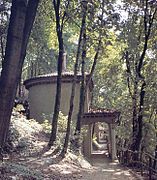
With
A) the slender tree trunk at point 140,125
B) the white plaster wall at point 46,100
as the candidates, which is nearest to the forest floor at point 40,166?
the slender tree trunk at point 140,125

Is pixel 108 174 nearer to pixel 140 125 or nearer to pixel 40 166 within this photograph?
pixel 40 166

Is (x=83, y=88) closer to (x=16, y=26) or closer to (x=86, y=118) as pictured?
(x=86, y=118)

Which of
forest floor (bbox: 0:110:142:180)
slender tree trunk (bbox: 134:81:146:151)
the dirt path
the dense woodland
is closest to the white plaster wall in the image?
the dense woodland

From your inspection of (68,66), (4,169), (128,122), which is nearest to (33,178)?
(4,169)

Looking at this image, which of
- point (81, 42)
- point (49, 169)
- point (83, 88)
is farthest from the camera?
point (83, 88)

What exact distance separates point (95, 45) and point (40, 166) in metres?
7.26

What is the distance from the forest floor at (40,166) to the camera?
339 inches

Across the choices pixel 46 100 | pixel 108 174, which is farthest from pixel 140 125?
pixel 46 100

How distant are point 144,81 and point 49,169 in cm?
1049

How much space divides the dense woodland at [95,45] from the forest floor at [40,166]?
33.3 inches

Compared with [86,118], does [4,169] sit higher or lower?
lower

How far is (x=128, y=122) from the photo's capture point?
91.1 feet

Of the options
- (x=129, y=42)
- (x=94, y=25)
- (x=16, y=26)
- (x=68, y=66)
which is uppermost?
(x=68, y=66)

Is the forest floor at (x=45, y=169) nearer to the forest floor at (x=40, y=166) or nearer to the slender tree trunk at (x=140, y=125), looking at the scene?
the forest floor at (x=40, y=166)
